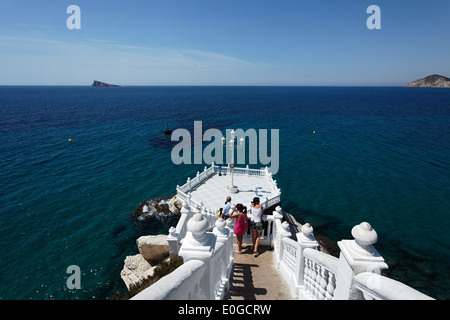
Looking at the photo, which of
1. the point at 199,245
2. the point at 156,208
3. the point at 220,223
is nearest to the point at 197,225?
the point at 199,245

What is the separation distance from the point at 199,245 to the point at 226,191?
13.6 m

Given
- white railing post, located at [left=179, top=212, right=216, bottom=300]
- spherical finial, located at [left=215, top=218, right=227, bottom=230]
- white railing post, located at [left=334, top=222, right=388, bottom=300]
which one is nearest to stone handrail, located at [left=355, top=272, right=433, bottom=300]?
white railing post, located at [left=334, top=222, right=388, bottom=300]

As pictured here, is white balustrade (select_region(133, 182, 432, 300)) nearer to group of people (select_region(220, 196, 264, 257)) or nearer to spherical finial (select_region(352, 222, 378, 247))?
spherical finial (select_region(352, 222, 378, 247))

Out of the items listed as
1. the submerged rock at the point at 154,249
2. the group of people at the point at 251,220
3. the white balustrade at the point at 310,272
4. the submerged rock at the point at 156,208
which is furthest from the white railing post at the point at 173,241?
the submerged rock at the point at 156,208

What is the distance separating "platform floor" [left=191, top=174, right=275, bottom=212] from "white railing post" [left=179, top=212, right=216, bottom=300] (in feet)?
37.0

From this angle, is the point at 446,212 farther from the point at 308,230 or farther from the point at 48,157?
the point at 48,157

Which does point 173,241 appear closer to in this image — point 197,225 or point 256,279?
point 256,279

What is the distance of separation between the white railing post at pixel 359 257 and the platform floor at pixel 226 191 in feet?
38.5

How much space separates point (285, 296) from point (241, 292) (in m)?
1.26

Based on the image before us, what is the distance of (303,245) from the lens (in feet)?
18.4

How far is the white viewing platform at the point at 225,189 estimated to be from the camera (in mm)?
15906

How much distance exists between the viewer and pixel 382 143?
36719mm
